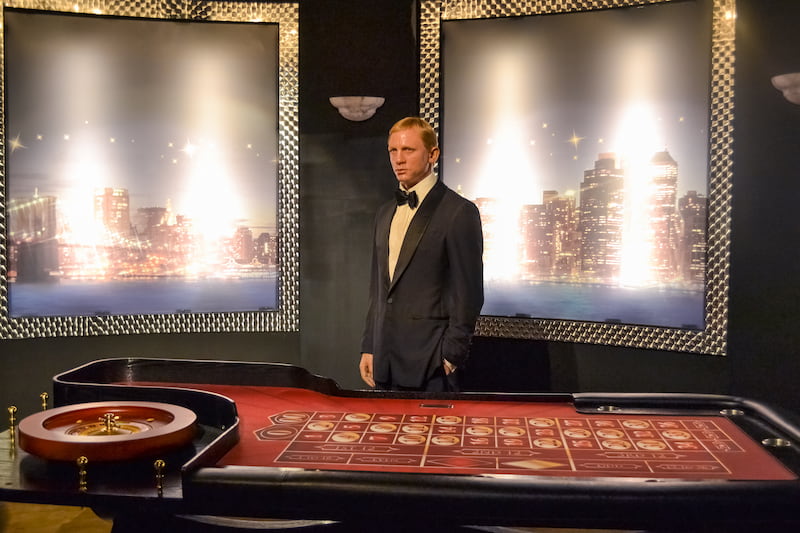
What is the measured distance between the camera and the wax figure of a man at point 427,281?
2.59 m

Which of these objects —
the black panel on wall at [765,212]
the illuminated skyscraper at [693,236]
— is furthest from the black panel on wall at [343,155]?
the black panel on wall at [765,212]

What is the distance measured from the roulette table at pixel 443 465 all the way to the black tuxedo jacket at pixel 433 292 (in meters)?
0.61

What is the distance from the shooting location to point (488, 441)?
1.62m

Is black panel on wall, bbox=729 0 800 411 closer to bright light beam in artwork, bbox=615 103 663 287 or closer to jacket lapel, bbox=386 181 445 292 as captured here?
bright light beam in artwork, bbox=615 103 663 287

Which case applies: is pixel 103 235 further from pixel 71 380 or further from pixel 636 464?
pixel 636 464

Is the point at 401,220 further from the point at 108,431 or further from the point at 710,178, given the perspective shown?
the point at 710,178

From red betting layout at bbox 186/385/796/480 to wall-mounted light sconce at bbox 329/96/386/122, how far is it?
7.74 feet

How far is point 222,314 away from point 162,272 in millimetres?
426

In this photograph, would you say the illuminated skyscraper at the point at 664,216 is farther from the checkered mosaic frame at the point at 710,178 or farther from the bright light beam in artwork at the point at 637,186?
the checkered mosaic frame at the point at 710,178

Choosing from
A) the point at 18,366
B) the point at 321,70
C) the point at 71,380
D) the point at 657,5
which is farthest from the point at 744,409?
the point at 18,366

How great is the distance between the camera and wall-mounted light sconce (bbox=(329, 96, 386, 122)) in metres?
3.99

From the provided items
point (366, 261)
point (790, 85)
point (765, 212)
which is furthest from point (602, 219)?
point (366, 261)

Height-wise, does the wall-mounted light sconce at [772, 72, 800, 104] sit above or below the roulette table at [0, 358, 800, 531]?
above

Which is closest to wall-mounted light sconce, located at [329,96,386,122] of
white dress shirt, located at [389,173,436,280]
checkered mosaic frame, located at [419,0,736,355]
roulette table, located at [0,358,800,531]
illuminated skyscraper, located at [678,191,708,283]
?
checkered mosaic frame, located at [419,0,736,355]
